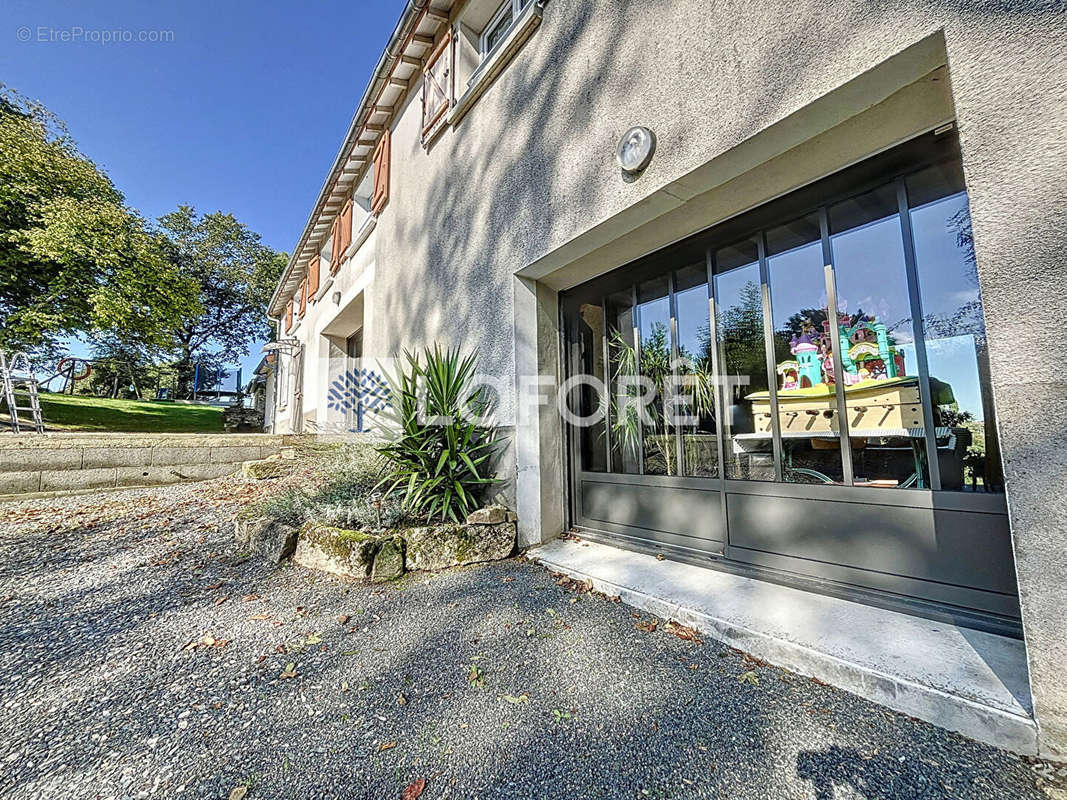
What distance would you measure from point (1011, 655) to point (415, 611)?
8.60 feet

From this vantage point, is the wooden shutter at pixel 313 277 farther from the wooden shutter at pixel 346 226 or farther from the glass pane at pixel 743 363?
the glass pane at pixel 743 363

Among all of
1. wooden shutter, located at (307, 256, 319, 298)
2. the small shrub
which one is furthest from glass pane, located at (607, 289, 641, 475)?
wooden shutter, located at (307, 256, 319, 298)

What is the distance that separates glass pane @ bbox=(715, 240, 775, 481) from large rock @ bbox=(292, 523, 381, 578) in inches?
97.8

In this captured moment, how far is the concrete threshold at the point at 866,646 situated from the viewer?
1339 millimetres

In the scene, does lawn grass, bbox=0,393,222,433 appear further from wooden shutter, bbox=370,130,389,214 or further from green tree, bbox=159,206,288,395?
green tree, bbox=159,206,288,395

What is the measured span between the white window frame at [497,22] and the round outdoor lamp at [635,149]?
2.16 m

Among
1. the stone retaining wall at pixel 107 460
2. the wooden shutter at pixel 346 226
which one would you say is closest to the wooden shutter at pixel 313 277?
the wooden shutter at pixel 346 226

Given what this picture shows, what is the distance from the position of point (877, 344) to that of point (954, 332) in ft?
0.92

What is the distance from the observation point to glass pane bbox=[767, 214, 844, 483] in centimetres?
229

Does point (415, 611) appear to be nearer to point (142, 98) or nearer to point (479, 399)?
point (479, 399)

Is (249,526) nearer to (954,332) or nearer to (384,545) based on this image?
(384,545)

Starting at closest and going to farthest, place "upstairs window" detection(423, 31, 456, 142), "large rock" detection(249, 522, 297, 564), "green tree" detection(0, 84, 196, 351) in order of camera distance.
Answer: "large rock" detection(249, 522, 297, 564) → "upstairs window" detection(423, 31, 456, 142) → "green tree" detection(0, 84, 196, 351)

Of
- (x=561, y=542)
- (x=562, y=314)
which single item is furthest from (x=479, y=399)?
(x=561, y=542)

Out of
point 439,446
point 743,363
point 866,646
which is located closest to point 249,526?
point 439,446
